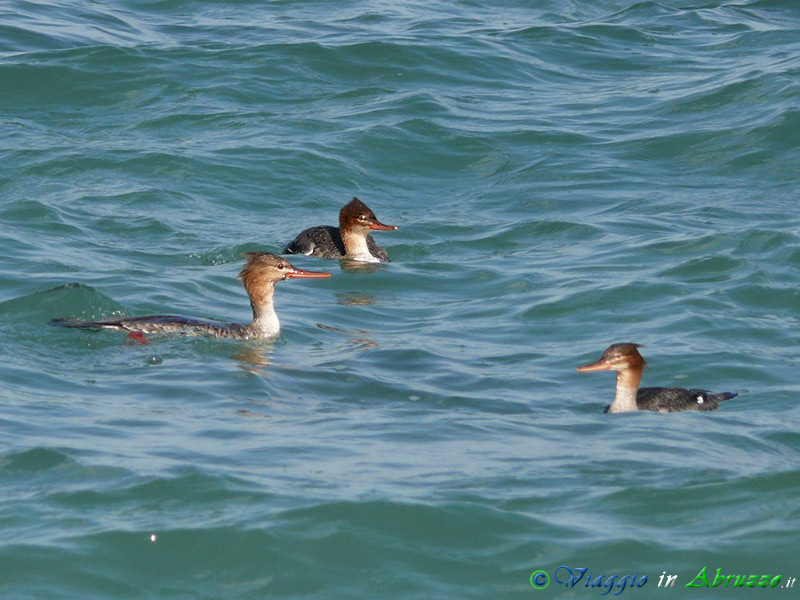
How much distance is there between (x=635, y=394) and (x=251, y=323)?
3.70m

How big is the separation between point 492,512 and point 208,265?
7544mm

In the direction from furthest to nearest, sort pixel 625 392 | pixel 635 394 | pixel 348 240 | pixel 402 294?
pixel 348 240 < pixel 402 294 < pixel 635 394 < pixel 625 392

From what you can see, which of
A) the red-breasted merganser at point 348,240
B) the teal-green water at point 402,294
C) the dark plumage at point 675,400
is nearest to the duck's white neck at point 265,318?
the teal-green water at point 402,294

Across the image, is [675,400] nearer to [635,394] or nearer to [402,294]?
[635,394]

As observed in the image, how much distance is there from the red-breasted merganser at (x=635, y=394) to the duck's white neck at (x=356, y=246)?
5418mm

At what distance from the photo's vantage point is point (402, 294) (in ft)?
44.3

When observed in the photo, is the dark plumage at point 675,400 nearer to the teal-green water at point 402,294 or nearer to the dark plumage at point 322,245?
the teal-green water at point 402,294

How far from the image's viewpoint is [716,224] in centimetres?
1466

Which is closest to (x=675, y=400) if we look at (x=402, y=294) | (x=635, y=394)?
(x=635, y=394)

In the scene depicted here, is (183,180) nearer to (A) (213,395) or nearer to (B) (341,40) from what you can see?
(B) (341,40)

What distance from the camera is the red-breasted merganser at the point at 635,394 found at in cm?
948

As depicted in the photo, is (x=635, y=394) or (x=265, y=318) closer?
(x=635, y=394)

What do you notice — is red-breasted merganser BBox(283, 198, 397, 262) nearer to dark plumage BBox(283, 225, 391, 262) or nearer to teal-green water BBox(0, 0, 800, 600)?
dark plumage BBox(283, 225, 391, 262)

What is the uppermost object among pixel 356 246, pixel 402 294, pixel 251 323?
pixel 251 323
